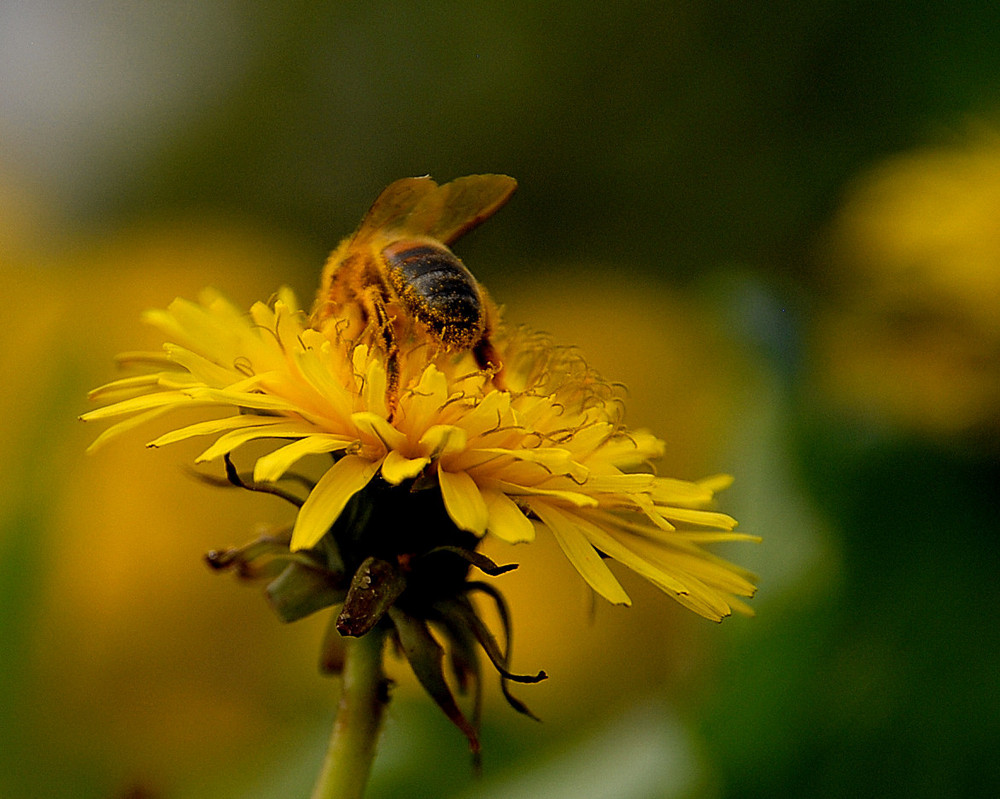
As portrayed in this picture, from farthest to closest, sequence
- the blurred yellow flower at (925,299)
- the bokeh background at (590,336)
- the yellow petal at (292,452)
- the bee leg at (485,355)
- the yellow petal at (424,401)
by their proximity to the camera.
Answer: the blurred yellow flower at (925,299) < the bokeh background at (590,336) < the bee leg at (485,355) < the yellow petal at (424,401) < the yellow petal at (292,452)

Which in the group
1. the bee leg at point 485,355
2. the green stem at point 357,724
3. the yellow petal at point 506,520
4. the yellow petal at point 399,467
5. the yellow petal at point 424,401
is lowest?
the green stem at point 357,724

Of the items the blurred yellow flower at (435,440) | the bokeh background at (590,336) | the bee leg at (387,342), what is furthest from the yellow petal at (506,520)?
the bokeh background at (590,336)

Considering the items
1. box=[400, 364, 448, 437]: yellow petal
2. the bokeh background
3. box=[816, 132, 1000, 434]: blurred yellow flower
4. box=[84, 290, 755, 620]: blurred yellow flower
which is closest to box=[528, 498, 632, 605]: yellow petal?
box=[84, 290, 755, 620]: blurred yellow flower

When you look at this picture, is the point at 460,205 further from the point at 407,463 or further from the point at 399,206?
the point at 407,463

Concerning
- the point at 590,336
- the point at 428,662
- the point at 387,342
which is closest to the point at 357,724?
the point at 428,662

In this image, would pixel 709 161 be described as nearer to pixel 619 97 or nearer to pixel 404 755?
pixel 619 97

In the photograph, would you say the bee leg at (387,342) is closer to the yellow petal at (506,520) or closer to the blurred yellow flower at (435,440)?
the blurred yellow flower at (435,440)

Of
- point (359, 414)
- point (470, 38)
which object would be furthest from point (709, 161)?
point (359, 414)
